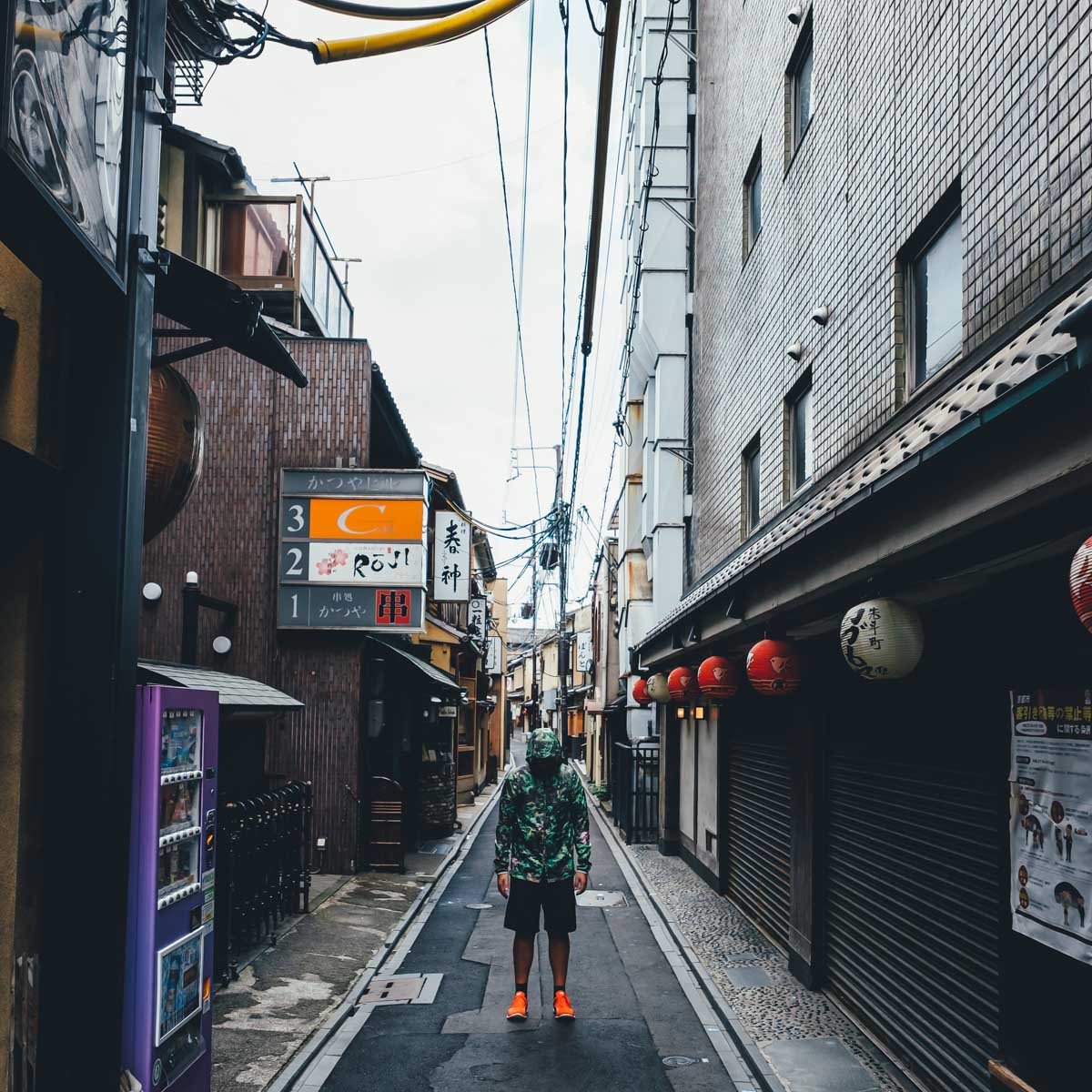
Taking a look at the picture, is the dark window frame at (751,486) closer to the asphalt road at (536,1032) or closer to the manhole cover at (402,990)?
the asphalt road at (536,1032)

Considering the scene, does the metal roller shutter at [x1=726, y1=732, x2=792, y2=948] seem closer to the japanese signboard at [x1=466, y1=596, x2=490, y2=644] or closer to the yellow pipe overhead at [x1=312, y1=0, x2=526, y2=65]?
the yellow pipe overhead at [x1=312, y1=0, x2=526, y2=65]

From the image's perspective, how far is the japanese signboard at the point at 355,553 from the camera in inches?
674

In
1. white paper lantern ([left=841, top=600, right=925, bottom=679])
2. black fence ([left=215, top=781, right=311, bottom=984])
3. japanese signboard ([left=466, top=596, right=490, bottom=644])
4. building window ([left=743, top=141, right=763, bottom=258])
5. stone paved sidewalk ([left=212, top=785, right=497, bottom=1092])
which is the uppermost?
building window ([left=743, top=141, right=763, bottom=258])

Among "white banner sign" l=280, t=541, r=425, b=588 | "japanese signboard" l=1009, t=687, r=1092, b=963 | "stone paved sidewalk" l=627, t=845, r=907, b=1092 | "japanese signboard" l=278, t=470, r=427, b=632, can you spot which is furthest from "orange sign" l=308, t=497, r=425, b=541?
"japanese signboard" l=1009, t=687, r=1092, b=963

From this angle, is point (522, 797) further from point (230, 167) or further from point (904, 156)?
point (230, 167)

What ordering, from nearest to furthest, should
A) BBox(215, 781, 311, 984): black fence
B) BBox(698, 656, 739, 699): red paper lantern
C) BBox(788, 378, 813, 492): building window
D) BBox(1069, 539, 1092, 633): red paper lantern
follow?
1. BBox(1069, 539, 1092, 633): red paper lantern
2. BBox(215, 781, 311, 984): black fence
3. BBox(698, 656, 739, 699): red paper lantern
4. BBox(788, 378, 813, 492): building window

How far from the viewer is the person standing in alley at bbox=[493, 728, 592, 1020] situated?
8.33 metres

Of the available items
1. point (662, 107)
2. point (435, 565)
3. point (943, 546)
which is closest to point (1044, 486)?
point (943, 546)

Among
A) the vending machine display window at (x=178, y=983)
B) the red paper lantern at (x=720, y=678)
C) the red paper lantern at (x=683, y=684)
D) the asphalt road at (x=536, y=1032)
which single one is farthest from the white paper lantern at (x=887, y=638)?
the red paper lantern at (x=683, y=684)

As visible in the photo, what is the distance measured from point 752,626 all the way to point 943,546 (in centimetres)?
493

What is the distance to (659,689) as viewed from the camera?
17594mm

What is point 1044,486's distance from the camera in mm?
3975

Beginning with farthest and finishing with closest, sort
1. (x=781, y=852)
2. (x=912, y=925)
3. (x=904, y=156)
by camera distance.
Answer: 1. (x=781, y=852)
2. (x=904, y=156)
3. (x=912, y=925)

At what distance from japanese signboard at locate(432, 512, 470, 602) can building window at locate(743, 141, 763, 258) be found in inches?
353
